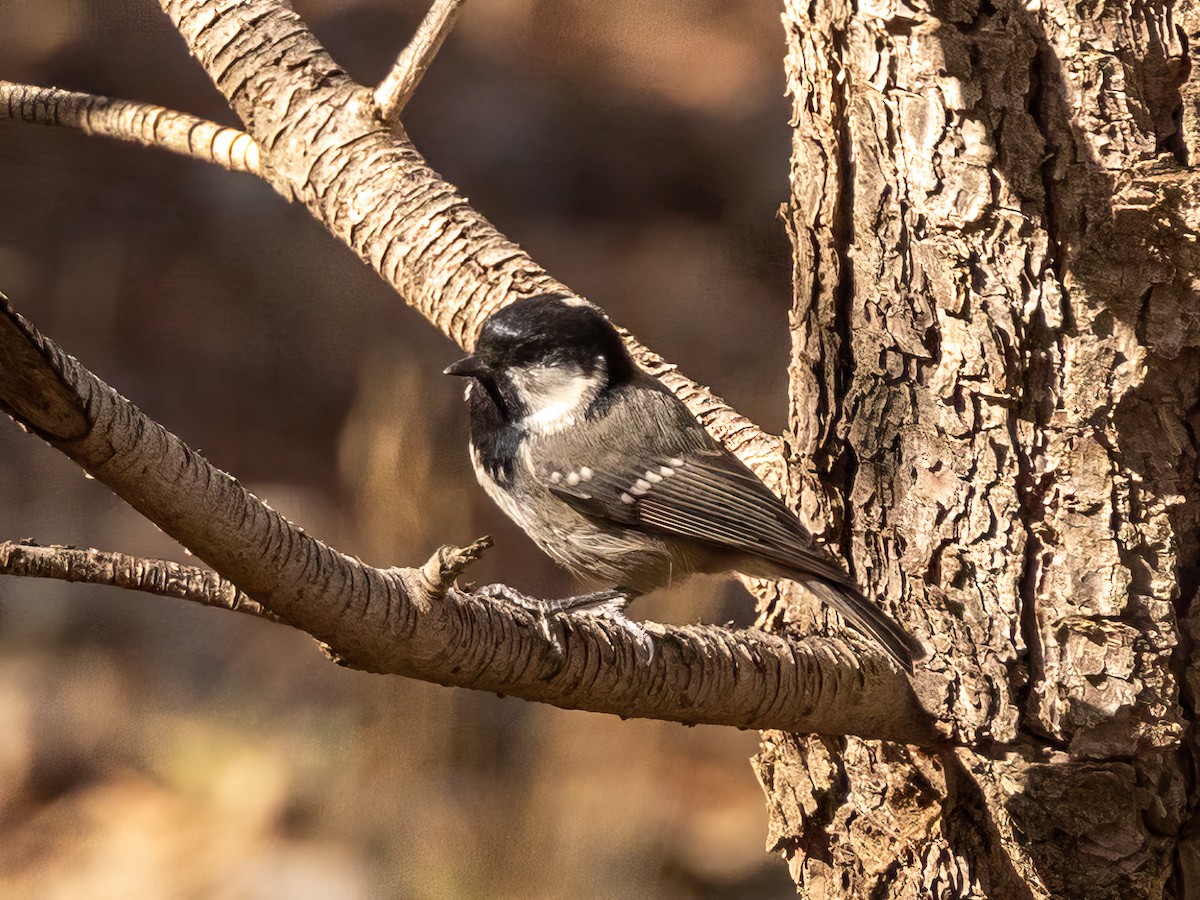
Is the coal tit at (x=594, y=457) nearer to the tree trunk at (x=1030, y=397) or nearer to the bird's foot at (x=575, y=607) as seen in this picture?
the bird's foot at (x=575, y=607)

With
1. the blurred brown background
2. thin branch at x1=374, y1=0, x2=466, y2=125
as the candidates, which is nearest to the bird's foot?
the blurred brown background

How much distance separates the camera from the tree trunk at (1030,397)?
4.47 ft

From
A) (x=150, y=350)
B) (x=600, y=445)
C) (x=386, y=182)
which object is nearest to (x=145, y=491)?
(x=600, y=445)

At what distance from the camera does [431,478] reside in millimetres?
2123

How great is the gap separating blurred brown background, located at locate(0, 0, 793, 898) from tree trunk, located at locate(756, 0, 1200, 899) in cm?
71

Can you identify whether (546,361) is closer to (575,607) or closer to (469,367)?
(469,367)

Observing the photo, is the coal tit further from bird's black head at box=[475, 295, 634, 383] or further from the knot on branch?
the knot on branch

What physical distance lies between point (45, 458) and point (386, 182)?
0.70 meters

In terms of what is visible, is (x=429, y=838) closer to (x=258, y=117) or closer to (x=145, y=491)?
(x=258, y=117)

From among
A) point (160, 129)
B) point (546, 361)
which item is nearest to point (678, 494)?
point (546, 361)

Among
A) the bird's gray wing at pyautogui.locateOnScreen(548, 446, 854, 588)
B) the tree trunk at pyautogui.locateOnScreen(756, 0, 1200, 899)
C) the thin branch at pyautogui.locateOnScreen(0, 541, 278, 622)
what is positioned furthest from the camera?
the bird's gray wing at pyautogui.locateOnScreen(548, 446, 854, 588)

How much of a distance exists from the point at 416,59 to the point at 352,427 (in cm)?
63

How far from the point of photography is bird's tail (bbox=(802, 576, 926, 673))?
4.61 ft

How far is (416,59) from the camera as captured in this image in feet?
5.53
